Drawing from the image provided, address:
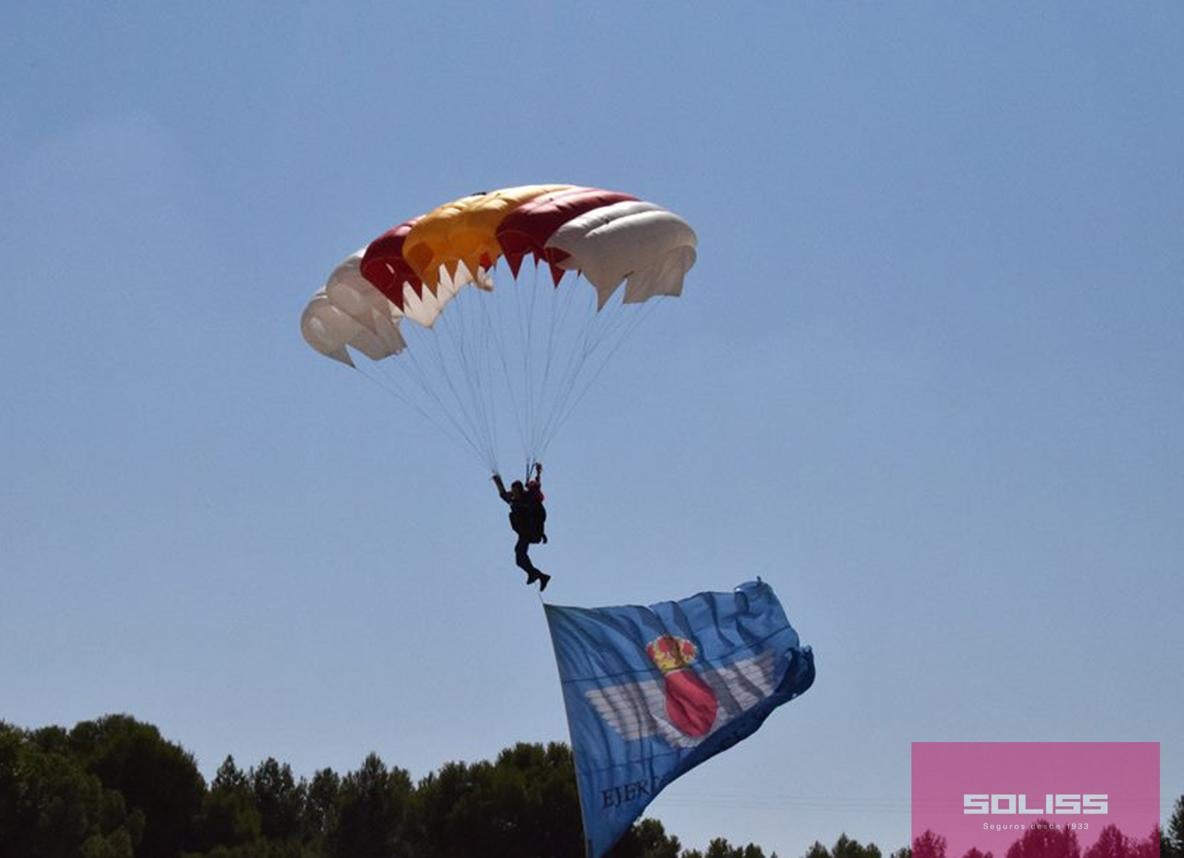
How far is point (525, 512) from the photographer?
27562mm

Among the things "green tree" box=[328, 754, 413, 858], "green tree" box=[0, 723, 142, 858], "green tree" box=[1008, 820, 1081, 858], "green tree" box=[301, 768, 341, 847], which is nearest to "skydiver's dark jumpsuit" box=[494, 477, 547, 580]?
"green tree" box=[1008, 820, 1081, 858]

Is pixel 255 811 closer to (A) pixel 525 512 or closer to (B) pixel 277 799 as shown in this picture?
(B) pixel 277 799

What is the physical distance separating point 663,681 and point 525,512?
3.33m

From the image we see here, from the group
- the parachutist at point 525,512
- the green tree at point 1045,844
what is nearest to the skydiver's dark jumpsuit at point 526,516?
the parachutist at point 525,512

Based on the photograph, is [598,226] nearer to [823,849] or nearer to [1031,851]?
[1031,851]

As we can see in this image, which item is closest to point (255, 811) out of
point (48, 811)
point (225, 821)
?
point (225, 821)

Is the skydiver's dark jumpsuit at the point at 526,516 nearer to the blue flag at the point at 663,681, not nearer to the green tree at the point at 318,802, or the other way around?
the blue flag at the point at 663,681

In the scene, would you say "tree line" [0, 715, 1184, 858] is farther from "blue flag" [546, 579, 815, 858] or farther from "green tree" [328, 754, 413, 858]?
"blue flag" [546, 579, 815, 858]

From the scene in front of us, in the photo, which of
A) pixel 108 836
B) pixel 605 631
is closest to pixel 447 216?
pixel 605 631

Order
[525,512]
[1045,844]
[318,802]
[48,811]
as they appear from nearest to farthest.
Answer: [525,512] → [1045,844] → [48,811] → [318,802]

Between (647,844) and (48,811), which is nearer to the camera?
(48,811)

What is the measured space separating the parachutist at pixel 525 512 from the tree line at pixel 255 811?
22897 millimetres

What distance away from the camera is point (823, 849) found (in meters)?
51.0

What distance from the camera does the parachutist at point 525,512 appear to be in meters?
27.6
